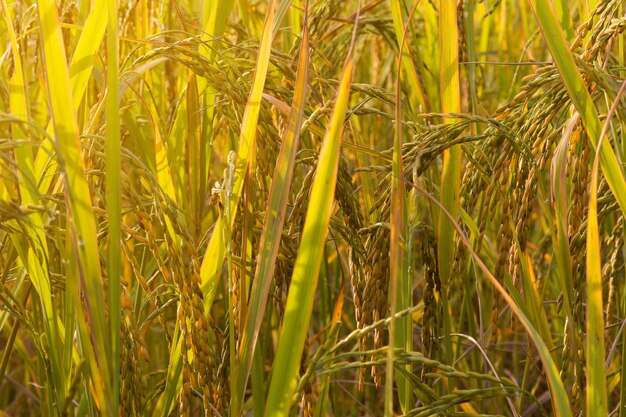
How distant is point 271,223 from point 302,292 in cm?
13

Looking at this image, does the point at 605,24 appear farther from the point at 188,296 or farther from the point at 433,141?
the point at 188,296

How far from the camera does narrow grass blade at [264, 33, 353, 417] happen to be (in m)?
1.01

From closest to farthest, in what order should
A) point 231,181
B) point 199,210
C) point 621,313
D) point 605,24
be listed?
1. point 231,181
2. point 605,24
3. point 199,210
4. point 621,313

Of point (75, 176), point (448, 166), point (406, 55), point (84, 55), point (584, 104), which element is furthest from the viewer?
point (406, 55)

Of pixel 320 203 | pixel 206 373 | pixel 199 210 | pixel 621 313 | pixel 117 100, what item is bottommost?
pixel 621 313

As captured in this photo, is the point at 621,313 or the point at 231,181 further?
the point at 621,313

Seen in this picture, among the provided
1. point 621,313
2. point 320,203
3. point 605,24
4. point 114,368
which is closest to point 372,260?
point 320,203

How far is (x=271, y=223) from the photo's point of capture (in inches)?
43.4

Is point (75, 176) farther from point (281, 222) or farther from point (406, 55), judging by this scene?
point (406, 55)

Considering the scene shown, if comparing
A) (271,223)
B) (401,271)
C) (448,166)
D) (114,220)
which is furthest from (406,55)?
(114,220)

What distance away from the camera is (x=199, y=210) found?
1577 mm

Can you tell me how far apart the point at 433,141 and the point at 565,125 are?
0.21 m

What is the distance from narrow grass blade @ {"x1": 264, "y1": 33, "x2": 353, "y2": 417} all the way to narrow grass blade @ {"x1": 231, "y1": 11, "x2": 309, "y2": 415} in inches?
2.4

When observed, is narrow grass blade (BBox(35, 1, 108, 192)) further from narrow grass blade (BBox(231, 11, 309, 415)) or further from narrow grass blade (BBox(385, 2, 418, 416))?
narrow grass blade (BBox(385, 2, 418, 416))
